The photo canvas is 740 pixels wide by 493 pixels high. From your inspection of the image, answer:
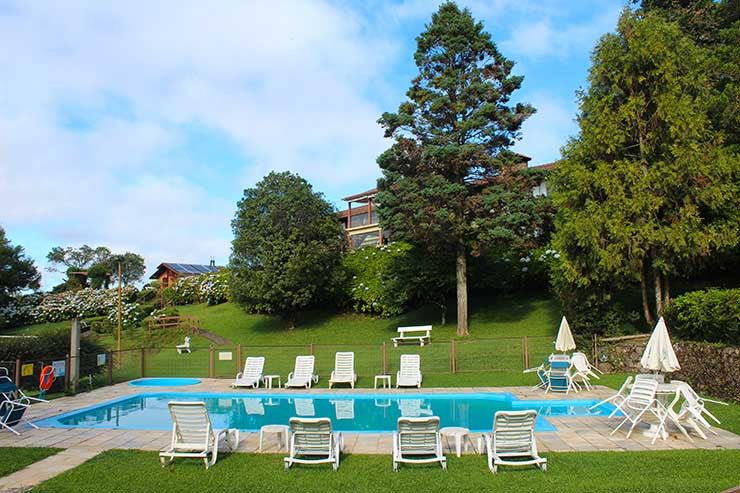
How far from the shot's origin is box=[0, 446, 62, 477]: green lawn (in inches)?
282

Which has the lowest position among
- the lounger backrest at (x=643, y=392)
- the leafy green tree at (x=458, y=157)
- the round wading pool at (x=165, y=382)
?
the round wading pool at (x=165, y=382)

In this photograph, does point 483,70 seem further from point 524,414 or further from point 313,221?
point 524,414

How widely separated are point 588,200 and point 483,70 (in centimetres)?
1073

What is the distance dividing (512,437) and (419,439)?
1.26 m

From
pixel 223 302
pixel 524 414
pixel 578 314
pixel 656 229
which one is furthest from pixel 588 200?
pixel 223 302

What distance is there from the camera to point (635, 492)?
18.5 feet

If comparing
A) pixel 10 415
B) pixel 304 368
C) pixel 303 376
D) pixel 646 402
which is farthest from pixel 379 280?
pixel 646 402

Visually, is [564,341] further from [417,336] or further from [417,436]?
[417,336]

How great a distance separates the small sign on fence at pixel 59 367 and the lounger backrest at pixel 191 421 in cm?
883

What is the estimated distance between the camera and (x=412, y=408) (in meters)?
12.9

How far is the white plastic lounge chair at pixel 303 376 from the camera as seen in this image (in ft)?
50.0

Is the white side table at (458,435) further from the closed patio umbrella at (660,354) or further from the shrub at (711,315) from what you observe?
the shrub at (711,315)

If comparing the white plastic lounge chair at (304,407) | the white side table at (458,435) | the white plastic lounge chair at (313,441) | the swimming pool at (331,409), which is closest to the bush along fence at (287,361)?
the swimming pool at (331,409)

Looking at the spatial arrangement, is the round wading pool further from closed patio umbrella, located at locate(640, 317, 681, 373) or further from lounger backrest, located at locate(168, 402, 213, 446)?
closed patio umbrella, located at locate(640, 317, 681, 373)
